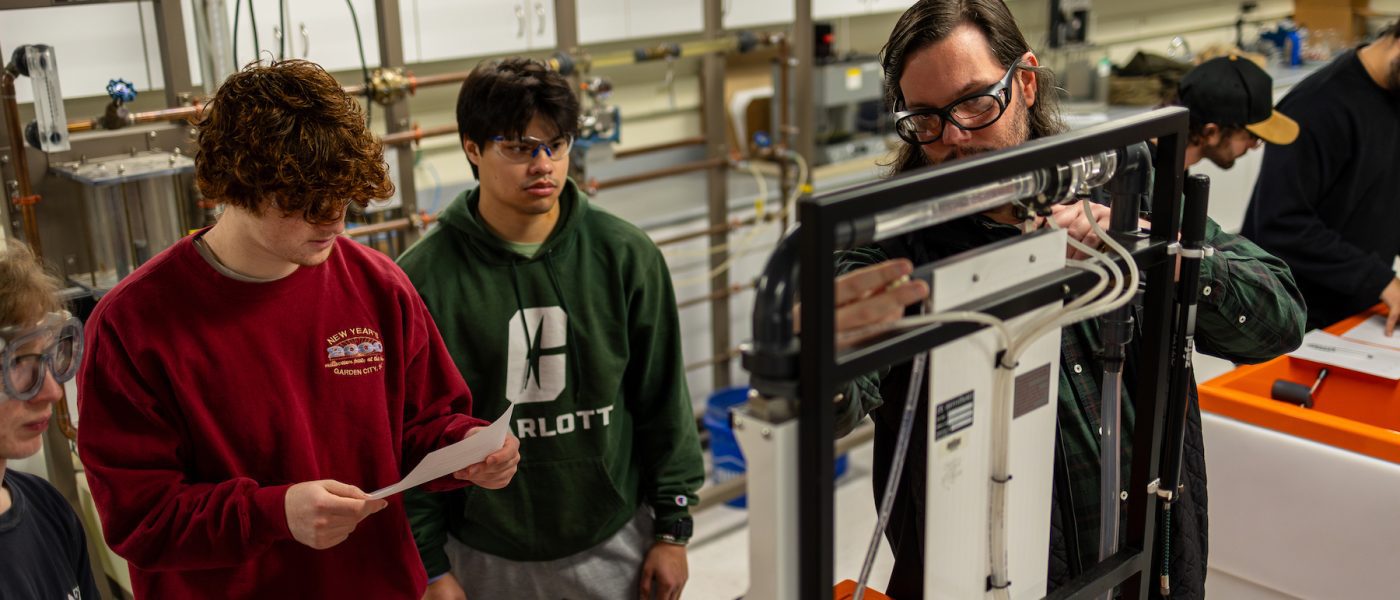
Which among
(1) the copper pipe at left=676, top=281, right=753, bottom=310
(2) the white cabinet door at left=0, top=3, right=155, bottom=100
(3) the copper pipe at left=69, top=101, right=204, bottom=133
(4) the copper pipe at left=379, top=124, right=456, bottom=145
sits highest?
(2) the white cabinet door at left=0, top=3, right=155, bottom=100

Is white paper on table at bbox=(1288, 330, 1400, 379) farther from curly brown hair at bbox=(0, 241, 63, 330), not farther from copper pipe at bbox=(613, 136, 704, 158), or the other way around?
copper pipe at bbox=(613, 136, 704, 158)

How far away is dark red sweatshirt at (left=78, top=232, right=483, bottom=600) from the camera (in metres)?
1.30

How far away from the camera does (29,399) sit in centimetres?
124

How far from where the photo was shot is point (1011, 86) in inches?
52.9

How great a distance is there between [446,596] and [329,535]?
1.60ft

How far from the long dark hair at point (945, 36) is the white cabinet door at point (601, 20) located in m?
2.30

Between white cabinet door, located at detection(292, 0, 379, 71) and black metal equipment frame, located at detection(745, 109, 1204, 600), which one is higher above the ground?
white cabinet door, located at detection(292, 0, 379, 71)

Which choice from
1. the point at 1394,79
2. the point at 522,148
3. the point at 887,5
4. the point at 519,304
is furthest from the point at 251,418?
the point at 887,5

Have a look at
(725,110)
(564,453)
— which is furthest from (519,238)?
(725,110)

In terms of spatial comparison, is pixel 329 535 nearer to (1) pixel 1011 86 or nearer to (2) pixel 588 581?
(2) pixel 588 581

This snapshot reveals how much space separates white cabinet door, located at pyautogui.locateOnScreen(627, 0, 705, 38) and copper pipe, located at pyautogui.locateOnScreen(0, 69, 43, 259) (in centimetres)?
201

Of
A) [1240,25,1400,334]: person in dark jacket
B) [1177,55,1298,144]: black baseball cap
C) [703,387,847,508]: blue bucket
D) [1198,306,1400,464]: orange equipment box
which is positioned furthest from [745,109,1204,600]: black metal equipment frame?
[703,387,847,508]: blue bucket

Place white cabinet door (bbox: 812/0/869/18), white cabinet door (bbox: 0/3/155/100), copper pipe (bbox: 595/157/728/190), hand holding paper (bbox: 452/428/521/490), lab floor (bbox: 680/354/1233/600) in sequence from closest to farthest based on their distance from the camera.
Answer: hand holding paper (bbox: 452/428/521/490)
white cabinet door (bbox: 0/3/155/100)
lab floor (bbox: 680/354/1233/600)
copper pipe (bbox: 595/157/728/190)
white cabinet door (bbox: 812/0/869/18)

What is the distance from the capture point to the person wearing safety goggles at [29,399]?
1.23 metres
